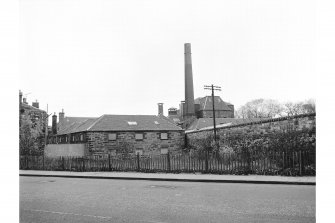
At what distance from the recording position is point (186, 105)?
47.2 m

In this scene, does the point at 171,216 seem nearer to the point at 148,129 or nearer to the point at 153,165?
the point at 153,165

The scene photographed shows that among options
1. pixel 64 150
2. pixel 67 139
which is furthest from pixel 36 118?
pixel 64 150

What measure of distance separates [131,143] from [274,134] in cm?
1731

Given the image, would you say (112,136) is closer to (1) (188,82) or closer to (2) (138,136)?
(2) (138,136)

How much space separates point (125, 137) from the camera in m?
32.2

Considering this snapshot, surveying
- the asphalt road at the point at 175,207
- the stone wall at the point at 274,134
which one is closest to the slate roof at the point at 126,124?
the stone wall at the point at 274,134

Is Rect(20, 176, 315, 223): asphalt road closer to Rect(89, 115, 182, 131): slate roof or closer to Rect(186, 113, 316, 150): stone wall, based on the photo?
Rect(186, 113, 316, 150): stone wall

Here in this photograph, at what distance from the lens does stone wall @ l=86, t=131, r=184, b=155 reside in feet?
100

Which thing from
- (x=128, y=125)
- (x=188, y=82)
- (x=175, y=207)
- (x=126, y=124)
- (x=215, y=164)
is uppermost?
(x=188, y=82)

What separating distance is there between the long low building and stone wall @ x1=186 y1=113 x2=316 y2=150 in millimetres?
10026

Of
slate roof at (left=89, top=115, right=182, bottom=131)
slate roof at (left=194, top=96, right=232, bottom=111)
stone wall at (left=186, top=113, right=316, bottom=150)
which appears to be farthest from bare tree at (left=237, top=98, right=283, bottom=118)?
stone wall at (left=186, top=113, right=316, bottom=150)

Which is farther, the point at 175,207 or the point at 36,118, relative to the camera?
the point at 36,118

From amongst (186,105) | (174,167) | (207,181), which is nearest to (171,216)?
(207,181)

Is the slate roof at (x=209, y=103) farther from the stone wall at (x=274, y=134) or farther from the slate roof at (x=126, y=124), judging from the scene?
the stone wall at (x=274, y=134)
